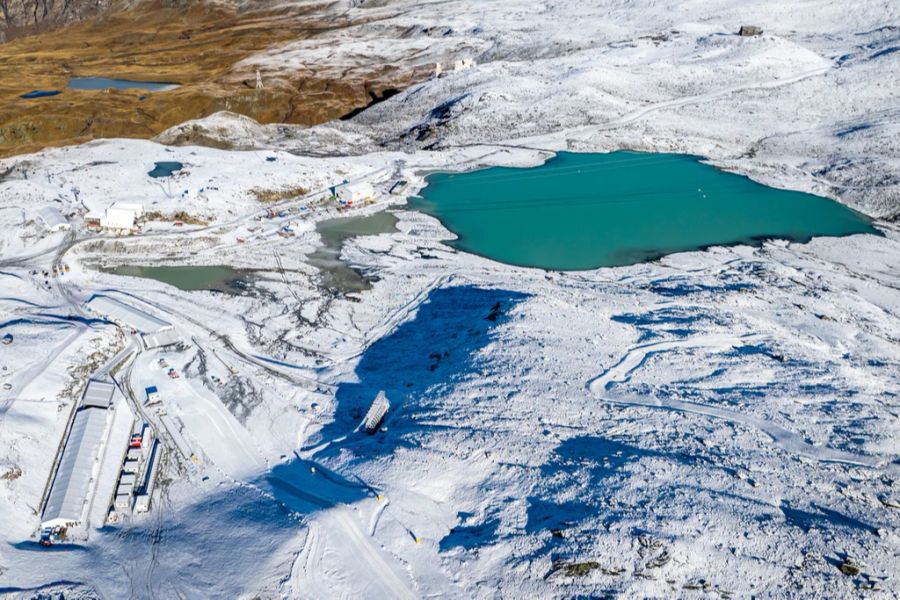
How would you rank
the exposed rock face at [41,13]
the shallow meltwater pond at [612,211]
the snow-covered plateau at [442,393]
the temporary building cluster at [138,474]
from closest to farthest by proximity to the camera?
1. the snow-covered plateau at [442,393]
2. the temporary building cluster at [138,474]
3. the shallow meltwater pond at [612,211]
4. the exposed rock face at [41,13]

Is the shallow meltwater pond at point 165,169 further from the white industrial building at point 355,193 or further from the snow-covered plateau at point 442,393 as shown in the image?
the white industrial building at point 355,193

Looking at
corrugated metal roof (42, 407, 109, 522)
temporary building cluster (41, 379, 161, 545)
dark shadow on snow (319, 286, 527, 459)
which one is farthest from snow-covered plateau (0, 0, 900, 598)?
corrugated metal roof (42, 407, 109, 522)

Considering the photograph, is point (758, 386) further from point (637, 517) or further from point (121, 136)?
point (121, 136)

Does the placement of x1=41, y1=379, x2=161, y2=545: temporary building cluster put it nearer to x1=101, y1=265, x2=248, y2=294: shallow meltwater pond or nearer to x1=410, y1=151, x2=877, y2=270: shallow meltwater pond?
x1=101, y1=265, x2=248, y2=294: shallow meltwater pond

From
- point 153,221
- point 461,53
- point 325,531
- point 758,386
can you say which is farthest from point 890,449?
point 461,53

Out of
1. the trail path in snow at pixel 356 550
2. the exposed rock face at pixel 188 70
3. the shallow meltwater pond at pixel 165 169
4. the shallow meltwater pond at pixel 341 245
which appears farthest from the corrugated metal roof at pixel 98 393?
the exposed rock face at pixel 188 70

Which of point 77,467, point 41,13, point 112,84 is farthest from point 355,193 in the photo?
point 41,13

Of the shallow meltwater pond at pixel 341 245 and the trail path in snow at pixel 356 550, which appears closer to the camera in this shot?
the trail path in snow at pixel 356 550
